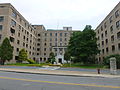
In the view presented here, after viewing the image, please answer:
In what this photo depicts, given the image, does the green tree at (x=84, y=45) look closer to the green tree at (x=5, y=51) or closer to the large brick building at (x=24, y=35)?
the green tree at (x=5, y=51)

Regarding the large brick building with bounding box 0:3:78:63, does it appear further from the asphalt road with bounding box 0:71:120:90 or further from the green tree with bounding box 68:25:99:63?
the asphalt road with bounding box 0:71:120:90

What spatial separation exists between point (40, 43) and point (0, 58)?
1405 inches

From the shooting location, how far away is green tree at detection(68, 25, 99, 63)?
28.7 meters

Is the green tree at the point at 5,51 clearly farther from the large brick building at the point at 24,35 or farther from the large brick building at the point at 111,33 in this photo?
the large brick building at the point at 111,33

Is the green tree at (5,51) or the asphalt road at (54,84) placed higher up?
the green tree at (5,51)

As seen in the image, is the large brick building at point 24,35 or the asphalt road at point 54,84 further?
the large brick building at point 24,35

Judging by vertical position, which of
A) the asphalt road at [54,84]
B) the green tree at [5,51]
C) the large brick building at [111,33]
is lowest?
the asphalt road at [54,84]

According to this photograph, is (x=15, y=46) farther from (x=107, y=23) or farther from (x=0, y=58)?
(x=107, y=23)

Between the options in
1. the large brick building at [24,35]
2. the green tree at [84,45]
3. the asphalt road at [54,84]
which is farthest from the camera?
the large brick building at [24,35]

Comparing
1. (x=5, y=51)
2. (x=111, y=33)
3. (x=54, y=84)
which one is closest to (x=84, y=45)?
(x=111, y=33)

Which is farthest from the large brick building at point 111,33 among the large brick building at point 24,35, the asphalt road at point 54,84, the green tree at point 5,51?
the green tree at point 5,51

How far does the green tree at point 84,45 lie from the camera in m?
28.7

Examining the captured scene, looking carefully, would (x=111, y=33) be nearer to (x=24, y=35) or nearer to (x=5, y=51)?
(x=5, y=51)

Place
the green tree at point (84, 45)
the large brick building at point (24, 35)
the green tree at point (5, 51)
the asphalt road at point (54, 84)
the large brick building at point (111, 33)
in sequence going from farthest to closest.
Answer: the large brick building at point (24, 35), the large brick building at point (111, 33), the green tree at point (5, 51), the green tree at point (84, 45), the asphalt road at point (54, 84)
